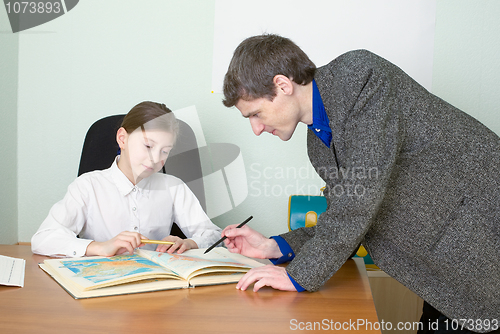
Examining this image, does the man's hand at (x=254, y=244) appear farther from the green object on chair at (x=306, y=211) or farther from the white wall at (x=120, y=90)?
the white wall at (x=120, y=90)

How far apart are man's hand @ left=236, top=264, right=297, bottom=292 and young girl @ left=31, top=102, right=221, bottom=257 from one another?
1.40ft

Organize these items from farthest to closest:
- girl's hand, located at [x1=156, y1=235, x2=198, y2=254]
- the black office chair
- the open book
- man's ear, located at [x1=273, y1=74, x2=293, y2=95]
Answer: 1. the black office chair
2. girl's hand, located at [x1=156, y1=235, x2=198, y2=254]
3. man's ear, located at [x1=273, y1=74, x2=293, y2=95]
4. the open book

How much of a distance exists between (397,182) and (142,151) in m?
0.85

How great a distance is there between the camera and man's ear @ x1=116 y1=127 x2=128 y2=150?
146 cm

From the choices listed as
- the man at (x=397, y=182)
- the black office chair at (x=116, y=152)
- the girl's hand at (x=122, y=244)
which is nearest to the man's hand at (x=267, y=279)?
the man at (x=397, y=182)

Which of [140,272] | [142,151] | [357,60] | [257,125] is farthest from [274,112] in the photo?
[142,151]

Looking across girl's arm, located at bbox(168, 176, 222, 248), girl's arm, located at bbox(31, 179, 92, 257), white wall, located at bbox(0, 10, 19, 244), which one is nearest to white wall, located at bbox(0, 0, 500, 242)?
white wall, located at bbox(0, 10, 19, 244)

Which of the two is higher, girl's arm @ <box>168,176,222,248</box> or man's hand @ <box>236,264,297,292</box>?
man's hand @ <box>236,264,297,292</box>

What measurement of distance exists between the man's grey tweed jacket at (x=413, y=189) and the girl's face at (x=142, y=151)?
0.69 metres

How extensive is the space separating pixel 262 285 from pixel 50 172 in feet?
4.91

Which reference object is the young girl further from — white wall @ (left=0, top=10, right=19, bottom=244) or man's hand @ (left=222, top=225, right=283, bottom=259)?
white wall @ (left=0, top=10, right=19, bottom=244)

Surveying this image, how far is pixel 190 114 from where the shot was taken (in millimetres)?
1906

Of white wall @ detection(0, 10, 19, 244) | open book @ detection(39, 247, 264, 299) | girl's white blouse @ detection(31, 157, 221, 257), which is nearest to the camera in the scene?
open book @ detection(39, 247, 264, 299)

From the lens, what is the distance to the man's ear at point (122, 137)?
1460mm
